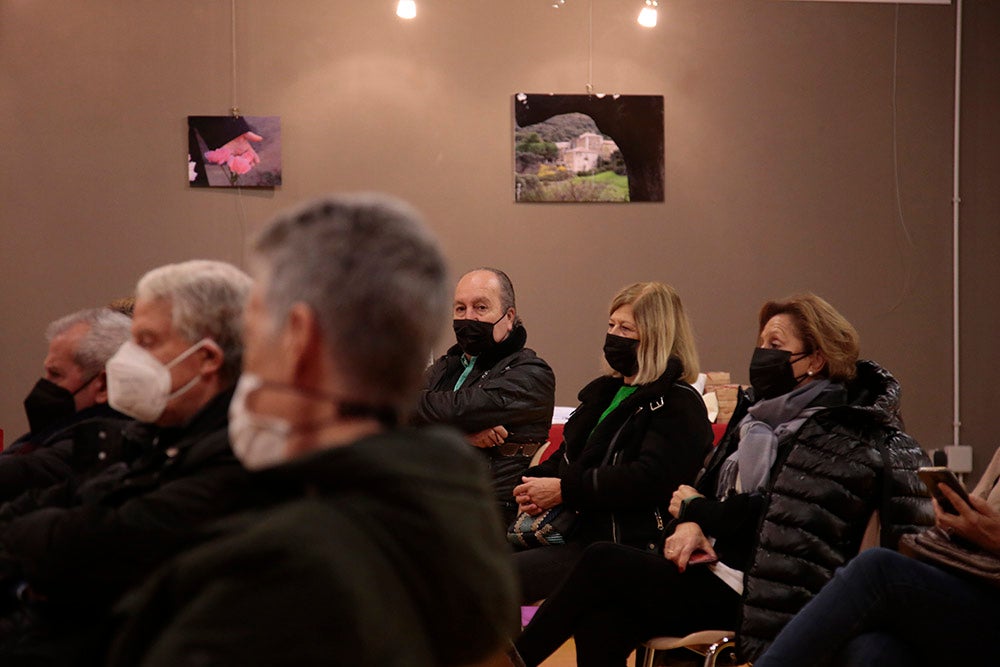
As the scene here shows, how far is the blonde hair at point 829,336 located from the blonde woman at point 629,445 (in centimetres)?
36

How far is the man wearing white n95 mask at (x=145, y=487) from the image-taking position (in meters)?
1.68

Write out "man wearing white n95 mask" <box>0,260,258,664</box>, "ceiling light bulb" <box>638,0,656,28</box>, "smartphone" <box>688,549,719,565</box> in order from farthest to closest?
1. "ceiling light bulb" <box>638,0,656,28</box>
2. "smartphone" <box>688,549,719,565</box>
3. "man wearing white n95 mask" <box>0,260,258,664</box>

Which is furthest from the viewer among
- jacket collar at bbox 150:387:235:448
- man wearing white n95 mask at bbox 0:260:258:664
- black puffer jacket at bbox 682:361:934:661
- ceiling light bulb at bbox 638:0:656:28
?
ceiling light bulb at bbox 638:0:656:28

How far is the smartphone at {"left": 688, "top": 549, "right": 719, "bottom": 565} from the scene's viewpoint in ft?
9.87

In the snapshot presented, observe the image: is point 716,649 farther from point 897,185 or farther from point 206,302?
point 897,185

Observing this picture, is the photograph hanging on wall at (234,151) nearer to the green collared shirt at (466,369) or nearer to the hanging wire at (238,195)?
the hanging wire at (238,195)

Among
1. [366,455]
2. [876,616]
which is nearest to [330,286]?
[366,455]

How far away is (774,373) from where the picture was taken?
3.37 m

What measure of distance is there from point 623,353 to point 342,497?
2.60m

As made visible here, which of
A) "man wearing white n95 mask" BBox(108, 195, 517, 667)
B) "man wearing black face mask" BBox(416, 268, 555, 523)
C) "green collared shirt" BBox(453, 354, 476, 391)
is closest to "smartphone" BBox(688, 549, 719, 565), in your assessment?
"man wearing black face mask" BBox(416, 268, 555, 523)

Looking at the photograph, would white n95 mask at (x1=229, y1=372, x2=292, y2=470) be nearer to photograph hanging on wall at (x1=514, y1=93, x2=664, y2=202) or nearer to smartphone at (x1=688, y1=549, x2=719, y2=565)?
smartphone at (x1=688, y1=549, x2=719, y2=565)

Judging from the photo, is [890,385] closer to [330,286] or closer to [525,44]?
[330,286]

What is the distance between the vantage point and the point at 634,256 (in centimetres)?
645

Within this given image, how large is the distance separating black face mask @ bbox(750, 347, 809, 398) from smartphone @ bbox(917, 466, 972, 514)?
31.8 inches
